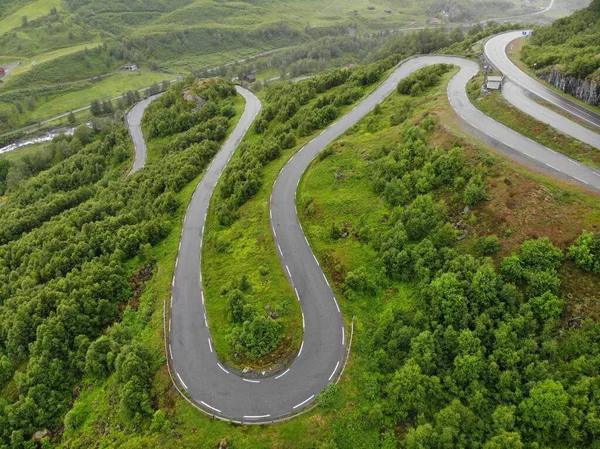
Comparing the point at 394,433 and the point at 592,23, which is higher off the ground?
the point at 592,23

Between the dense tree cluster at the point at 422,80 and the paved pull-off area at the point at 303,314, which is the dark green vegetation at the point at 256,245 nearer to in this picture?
the paved pull-off area at the point at 303,314

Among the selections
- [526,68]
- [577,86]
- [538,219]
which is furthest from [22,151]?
[577,86]

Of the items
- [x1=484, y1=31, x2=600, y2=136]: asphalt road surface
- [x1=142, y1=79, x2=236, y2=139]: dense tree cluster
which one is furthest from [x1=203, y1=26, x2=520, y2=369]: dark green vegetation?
[x1=142, y1=79, x2=236, y2=139]: dense tree cluster

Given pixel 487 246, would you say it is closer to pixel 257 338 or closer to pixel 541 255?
pixel 541 255

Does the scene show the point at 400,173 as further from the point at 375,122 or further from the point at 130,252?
the point at 130,252

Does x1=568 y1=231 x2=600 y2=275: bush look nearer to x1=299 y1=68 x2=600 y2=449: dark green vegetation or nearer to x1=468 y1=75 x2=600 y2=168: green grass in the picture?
x1=299 y1=68 x2=600 y2=449: dark green vegetation

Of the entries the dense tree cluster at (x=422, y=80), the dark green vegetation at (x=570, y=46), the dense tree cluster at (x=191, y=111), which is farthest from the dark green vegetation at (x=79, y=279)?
the dark green vegetation at (x=570, y=46)

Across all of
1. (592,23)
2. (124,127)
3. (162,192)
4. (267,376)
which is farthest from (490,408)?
(124,127)
